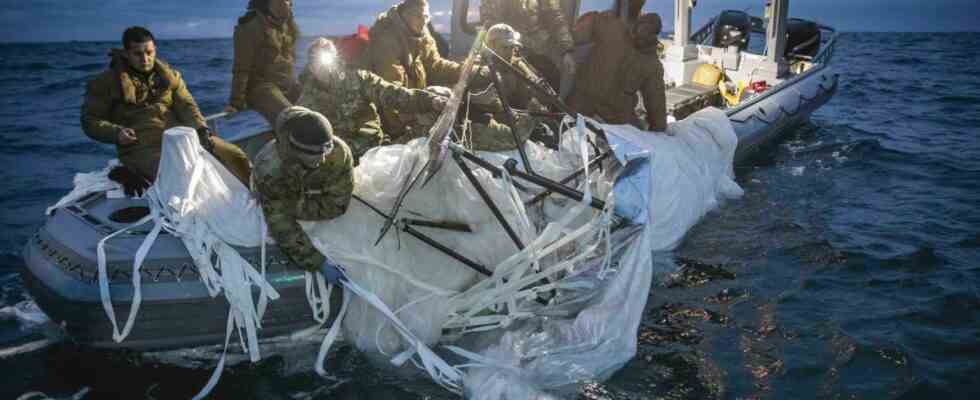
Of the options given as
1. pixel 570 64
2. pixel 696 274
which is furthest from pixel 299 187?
pixel 696 274

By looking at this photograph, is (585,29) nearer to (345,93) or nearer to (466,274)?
(345,93)

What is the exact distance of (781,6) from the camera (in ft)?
35.1

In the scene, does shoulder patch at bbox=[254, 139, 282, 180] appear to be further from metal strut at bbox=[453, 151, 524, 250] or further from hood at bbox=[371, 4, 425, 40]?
hood at bbox=[371, 4, 425, 40]

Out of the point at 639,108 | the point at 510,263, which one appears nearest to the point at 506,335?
the point at 510,263

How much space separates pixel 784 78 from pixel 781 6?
4.07ft

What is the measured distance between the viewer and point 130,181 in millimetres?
4742

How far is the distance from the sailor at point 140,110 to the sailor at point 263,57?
2.36ft

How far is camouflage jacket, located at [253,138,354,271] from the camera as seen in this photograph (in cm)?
380

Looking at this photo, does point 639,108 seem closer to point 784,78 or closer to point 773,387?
point 773,387

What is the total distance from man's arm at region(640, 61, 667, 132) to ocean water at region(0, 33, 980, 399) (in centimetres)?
132

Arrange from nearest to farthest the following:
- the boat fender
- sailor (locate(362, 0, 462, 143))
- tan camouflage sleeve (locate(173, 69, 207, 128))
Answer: tan camouflage sleeve (locate(173, 69, 207, 128)) → sailor (locate(362, 0, 462, 143)) → the boat fender

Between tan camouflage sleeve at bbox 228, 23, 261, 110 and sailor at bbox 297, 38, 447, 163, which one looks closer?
sailor at bbox 297, 38, 447, 163

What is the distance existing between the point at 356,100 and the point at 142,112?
60.9 inches

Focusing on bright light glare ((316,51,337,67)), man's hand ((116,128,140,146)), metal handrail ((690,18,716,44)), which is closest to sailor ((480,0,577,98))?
bright light glare ((316,51,337,67))
